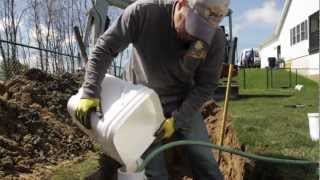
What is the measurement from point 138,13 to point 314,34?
78.1 ft

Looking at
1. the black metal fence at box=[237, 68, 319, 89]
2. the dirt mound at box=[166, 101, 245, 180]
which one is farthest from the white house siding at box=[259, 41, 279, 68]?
the dirt mound at box=[166, 101, 245, 180]

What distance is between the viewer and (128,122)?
8.66ft

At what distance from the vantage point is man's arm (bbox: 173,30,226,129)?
10.8ft

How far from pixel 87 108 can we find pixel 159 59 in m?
0.66

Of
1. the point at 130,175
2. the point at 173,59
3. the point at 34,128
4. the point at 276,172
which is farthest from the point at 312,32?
the point at 130,175

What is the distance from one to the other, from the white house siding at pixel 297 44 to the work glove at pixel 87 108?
20.4 metres

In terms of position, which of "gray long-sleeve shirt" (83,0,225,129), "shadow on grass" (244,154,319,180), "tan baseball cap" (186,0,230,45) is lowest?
"shadow on grass" (244,154,319,180)

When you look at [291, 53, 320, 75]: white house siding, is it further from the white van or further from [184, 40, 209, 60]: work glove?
[184, 40, 209, 60]: work glove

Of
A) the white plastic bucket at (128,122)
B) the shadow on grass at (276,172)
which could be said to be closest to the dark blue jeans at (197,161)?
the white plastic bucket at (128,122)

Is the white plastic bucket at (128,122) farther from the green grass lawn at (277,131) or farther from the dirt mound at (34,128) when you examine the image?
the green grass lawn at (277,131)

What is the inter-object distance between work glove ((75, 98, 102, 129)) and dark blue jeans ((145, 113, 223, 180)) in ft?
2.13

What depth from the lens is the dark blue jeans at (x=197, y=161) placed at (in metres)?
3.40

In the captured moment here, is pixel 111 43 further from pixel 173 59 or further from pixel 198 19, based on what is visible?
pixel 198 19

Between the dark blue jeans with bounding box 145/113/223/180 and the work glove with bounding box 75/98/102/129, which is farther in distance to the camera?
the dark blue jeans with bounding box 145/113/223/180
